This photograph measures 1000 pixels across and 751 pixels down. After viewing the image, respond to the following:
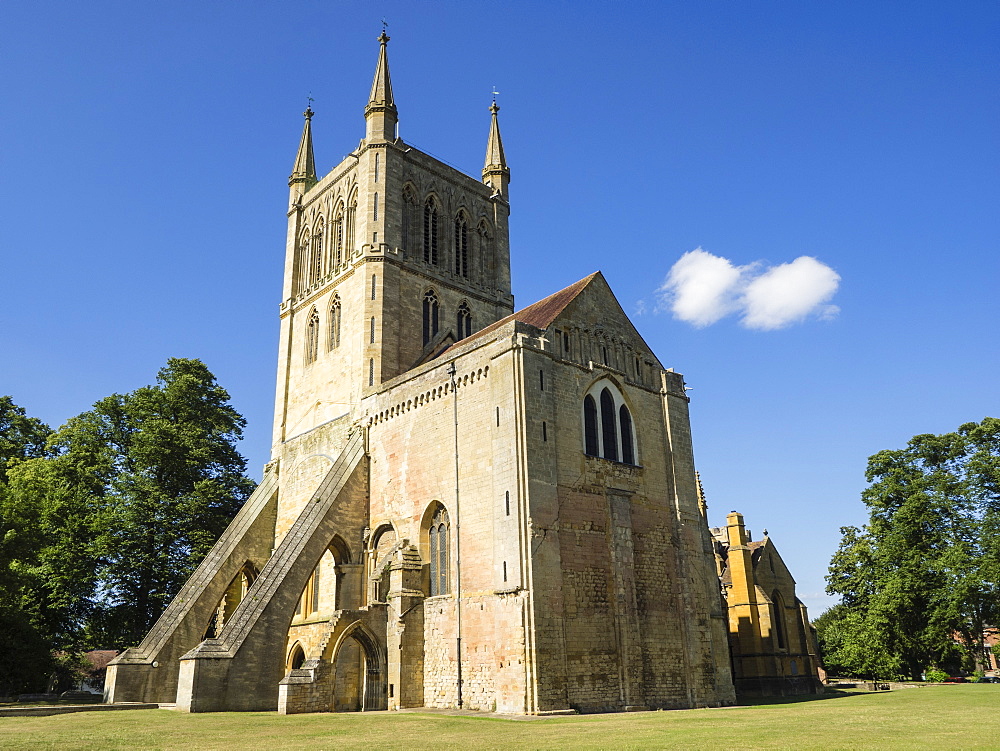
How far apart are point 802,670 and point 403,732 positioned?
1222 inches

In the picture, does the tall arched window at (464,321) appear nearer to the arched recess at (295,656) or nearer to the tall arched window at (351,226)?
the tall arched window at (351,226)

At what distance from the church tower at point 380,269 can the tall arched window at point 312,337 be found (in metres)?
0.06

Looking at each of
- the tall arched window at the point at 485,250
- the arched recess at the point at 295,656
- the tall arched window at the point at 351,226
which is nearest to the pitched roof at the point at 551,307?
the tall arched window at the point at 485,250

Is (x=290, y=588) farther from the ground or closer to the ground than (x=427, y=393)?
closer to the ground

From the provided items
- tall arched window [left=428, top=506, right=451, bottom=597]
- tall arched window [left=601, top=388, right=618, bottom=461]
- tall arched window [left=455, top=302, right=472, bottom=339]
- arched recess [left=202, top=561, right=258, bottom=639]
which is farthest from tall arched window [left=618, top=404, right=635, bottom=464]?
arched recess [left=202, top=561, right=258, bottom=639]

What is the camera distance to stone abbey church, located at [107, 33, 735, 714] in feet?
76.4

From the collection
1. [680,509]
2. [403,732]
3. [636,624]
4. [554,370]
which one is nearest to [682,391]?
[680,509]

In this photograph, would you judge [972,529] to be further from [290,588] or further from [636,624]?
[290,588]

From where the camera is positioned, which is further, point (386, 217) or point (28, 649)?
point (386, 217)

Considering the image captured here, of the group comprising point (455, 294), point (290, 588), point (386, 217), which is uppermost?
point (386, 217)

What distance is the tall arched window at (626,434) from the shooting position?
28.0m

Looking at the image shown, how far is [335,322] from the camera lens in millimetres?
36000

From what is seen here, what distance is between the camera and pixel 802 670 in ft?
132

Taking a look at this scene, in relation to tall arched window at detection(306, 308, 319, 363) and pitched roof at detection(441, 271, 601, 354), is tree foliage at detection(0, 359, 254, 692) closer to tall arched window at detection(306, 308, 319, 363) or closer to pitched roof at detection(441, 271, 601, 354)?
tall arched window at detection(306, 308, 319, 363)
